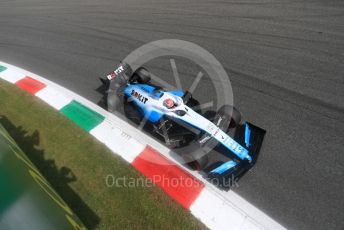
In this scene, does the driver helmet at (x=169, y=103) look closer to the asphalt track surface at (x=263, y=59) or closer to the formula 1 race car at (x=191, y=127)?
the formula 1 race car at (x=191, y=127)

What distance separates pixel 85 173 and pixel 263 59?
4.92 meters

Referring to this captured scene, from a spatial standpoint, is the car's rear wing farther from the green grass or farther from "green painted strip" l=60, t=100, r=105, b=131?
"green painted strip" l=60, t=100, r=105, b=131

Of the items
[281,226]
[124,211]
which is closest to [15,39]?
[124,211]

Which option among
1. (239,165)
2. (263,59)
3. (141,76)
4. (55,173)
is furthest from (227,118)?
(55,173)

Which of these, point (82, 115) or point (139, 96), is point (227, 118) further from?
point (82, 115)

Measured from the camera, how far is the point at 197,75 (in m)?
7.09

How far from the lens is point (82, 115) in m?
6.69

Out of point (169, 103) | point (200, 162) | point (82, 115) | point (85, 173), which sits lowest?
point (85, 173)


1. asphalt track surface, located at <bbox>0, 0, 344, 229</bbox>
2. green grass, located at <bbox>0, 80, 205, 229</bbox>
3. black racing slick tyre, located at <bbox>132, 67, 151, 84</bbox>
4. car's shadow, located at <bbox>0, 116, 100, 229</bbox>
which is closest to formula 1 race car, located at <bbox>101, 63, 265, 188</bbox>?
black racing slick tyre, located at <bbox>132, 67, 151, 84</bbox>

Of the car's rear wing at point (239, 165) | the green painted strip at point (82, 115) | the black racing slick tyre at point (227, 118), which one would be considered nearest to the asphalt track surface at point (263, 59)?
the car's rear wing at point (239, 165)

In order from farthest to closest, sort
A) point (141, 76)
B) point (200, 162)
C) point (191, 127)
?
1. point (141, 76)
2. point (191, 127)
3. point (200, 162)

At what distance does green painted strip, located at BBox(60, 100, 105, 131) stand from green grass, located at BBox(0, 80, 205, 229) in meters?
0.14

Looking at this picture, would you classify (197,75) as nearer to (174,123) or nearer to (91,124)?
(174,123)

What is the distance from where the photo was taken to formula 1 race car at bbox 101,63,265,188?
481 cm
